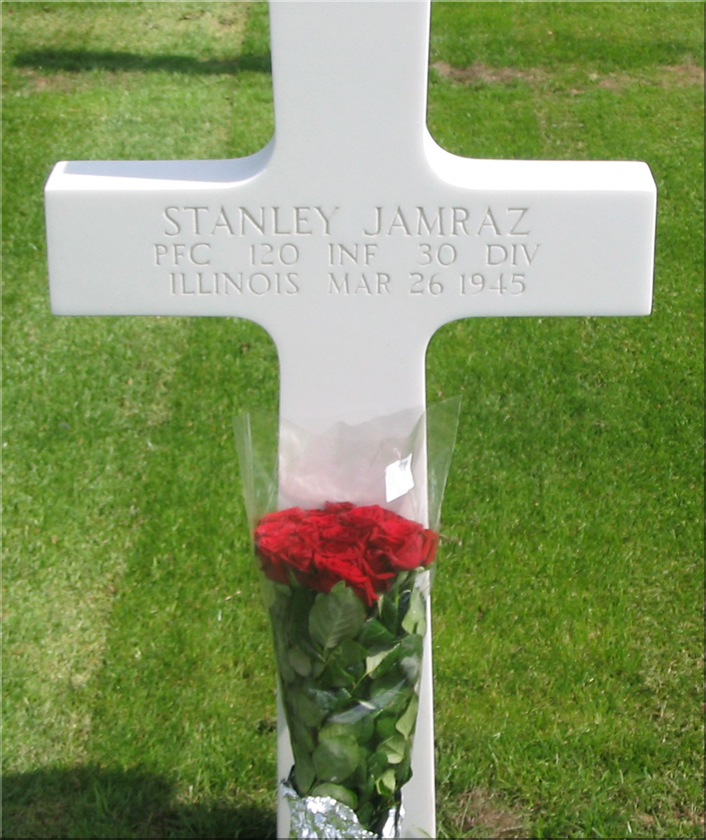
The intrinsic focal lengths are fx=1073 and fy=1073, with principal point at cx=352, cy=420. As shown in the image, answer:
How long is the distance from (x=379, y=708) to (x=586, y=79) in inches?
249

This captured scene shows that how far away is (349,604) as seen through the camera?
194cm

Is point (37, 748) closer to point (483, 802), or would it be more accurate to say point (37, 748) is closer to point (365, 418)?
point (483, 802)

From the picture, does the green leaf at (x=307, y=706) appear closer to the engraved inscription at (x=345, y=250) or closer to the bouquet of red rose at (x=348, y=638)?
the bouquet of red rose at (x=348, y=638)

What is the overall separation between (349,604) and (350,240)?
72 centimetres

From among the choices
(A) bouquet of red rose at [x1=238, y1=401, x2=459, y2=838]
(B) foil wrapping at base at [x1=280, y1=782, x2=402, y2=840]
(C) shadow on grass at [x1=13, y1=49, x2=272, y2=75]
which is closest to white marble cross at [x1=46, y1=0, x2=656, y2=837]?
(A) bouquet of red rose at [x1=238, y1=401, x2=459, y2=838]

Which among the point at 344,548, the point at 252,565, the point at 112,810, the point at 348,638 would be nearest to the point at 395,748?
the point at 348,638

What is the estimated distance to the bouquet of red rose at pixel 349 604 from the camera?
1973 millimetres

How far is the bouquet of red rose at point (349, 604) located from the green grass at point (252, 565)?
927 millimetres

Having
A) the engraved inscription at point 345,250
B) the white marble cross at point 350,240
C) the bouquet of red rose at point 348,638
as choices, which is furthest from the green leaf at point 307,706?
the engraved inscription at point 345,250

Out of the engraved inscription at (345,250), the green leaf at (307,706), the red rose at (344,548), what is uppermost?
the engraved inscription at (345,250)

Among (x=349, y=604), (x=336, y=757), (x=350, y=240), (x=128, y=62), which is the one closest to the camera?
(x=349, y=604)

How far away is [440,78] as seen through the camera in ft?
24.4

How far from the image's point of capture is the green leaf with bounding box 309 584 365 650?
1938 mm

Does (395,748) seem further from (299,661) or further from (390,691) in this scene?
(299,661)
